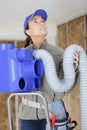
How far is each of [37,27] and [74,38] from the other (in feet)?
8.50

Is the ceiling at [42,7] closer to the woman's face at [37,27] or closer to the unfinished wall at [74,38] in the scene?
the unfinished wall at [74,38]

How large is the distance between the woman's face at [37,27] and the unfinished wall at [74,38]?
218 cm

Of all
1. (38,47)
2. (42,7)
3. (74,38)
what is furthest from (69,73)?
(74,38)

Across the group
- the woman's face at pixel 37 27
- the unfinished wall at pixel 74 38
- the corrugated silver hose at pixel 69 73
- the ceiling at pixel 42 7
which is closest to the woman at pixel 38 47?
the woman's face at pixel 37 27

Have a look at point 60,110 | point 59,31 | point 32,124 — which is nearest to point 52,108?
point 60,110

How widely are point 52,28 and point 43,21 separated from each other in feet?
10.3

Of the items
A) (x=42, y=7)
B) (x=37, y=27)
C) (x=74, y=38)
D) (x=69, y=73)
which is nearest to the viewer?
(x=69, y=73)

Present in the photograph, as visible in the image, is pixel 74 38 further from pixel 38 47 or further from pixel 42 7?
pixel 38 47

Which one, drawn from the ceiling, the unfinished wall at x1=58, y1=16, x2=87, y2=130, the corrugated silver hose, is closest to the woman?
the corrugated silver hose

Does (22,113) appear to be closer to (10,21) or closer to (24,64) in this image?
(24,64)

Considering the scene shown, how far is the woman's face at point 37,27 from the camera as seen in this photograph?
6.87ft

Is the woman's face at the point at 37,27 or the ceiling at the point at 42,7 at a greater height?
the ceiling at the point at 42,7

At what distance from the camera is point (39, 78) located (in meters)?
2.06

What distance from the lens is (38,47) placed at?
7.22ft
